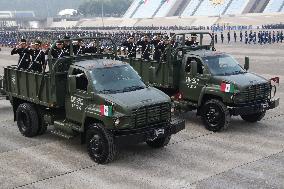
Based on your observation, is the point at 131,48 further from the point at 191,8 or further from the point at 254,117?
the point at 191,8

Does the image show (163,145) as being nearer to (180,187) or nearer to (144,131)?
(144,131)

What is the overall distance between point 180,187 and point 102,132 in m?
2.21

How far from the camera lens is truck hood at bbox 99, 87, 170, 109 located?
923cm

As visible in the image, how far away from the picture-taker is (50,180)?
8.72 m

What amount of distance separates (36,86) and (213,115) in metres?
5.14

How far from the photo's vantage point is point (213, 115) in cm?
1218

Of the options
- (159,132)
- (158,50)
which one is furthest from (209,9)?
(159,132)

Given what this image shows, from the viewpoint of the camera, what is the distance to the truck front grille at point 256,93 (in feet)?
38.8

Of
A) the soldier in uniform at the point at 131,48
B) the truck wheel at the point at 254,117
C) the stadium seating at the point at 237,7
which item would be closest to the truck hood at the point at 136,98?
the truck wheel at the point at 254,117

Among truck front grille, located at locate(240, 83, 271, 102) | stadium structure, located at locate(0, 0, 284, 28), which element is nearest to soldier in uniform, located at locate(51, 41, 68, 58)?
truck front grille, located at locate(240, 83, 271, 102)

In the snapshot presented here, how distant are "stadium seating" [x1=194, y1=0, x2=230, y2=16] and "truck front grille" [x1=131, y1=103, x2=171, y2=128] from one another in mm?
121811

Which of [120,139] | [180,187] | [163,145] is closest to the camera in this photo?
[180,187]

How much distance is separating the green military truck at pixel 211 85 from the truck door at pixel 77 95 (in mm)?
2024

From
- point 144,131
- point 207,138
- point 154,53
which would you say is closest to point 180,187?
point 144,131
